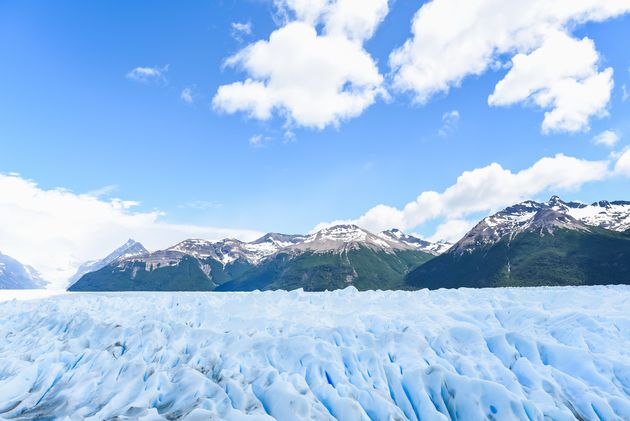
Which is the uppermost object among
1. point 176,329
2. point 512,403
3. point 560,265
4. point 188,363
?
point 560,265

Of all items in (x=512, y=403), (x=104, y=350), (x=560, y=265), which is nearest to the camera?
(x=512, y=403)

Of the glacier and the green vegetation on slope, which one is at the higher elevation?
the green vegetation on slope

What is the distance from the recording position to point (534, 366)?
17.8 metres

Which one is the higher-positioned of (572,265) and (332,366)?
(572,265)

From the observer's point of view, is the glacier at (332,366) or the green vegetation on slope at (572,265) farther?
the green vegetation on slope at (572,265)

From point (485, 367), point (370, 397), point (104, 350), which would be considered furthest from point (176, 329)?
point (485, 367)

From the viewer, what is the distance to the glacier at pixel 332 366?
15.4 m

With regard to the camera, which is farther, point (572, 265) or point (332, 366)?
point (572, 265)

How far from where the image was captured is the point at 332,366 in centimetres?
1788

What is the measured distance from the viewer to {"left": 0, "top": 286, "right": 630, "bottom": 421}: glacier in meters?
15.4

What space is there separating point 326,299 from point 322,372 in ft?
47.0

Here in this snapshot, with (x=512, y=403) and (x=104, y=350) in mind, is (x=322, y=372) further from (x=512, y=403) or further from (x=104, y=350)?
(x=104, y=350)

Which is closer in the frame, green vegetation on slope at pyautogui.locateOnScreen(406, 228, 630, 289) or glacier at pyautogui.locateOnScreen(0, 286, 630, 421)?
glacier at pyautogui.locateOnScreen(0, 286, 630, 421)

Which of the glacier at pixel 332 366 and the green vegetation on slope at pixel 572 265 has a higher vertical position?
the green vegetation on slope at pixel 572 265
